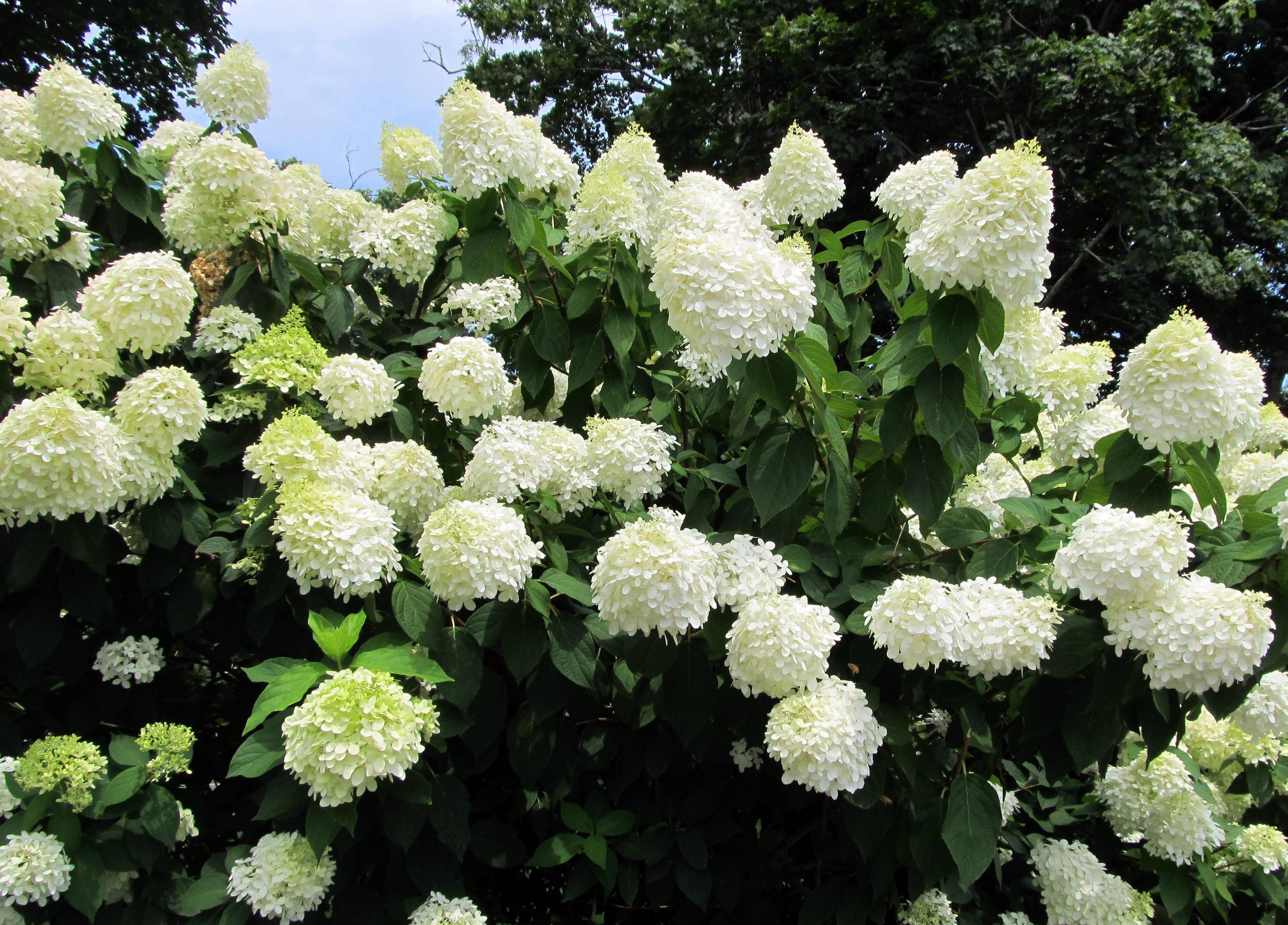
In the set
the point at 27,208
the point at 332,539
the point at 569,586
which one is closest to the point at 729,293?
the point at 569,586

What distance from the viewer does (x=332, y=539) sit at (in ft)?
6.70

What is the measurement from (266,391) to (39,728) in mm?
1296

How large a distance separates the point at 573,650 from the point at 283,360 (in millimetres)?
1178

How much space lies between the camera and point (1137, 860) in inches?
124

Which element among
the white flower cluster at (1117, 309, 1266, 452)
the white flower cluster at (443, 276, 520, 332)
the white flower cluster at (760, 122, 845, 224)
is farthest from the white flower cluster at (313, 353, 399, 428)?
the white flower cluster at (1117, 309, 1266, 452)

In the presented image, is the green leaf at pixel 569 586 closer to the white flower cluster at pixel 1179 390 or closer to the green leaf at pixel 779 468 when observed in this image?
the green leaf at pixel 779 468

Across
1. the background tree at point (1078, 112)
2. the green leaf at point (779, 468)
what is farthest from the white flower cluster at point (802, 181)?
the background tree at point (1078, 112)

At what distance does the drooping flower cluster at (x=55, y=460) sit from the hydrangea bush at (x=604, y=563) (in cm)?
1

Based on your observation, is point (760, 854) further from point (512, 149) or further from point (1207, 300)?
point (1207, 300)

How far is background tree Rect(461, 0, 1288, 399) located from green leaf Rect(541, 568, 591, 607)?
1008 centimetres

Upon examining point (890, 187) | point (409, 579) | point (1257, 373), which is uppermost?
point (890, 187)

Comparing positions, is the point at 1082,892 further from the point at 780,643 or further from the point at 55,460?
the point at 55,460

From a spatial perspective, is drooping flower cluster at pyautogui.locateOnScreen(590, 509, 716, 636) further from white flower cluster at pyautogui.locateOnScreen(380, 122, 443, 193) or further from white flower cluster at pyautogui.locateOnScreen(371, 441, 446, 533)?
white flower cluster at pyautogui.locateOnScreen(380, 122, 443, 193)

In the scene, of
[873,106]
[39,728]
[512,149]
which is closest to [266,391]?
[512,149]
